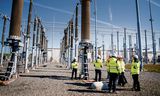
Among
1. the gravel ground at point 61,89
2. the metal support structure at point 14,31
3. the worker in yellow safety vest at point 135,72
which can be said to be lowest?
the gravel ground at point 61,89

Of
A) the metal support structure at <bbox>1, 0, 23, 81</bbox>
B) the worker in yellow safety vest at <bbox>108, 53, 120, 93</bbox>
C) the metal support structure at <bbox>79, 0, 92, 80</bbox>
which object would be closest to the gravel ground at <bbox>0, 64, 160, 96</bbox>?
the worker in yellow safety vest at <bbox>108, 53, 120, 93</bbox>

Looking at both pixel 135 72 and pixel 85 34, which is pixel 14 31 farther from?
pixel 135 72

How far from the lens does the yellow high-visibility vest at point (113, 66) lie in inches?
402

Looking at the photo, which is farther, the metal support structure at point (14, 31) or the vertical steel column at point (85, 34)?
the vertical steel column at point (85, 34)

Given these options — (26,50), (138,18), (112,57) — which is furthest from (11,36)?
(138,18)

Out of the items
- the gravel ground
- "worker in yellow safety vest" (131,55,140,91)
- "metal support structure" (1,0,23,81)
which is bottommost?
the gravel ground

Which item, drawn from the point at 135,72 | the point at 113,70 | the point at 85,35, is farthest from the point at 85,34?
the point at 113,70

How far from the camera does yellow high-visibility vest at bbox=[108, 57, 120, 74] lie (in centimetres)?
1021

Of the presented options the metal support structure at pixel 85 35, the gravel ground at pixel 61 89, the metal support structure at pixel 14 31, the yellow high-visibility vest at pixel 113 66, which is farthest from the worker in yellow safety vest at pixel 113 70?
the metal support structure at pixel 14 31

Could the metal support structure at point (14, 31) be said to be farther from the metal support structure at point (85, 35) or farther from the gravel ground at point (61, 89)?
the metal support structure at point (85, 35)

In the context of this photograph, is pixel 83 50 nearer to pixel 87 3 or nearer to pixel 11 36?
pixel 87 3

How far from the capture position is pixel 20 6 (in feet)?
50.3

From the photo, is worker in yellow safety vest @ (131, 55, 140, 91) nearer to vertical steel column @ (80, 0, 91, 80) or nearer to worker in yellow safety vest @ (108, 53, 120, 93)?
worker in yellow safety vest @ (108, 53, 120, 93)

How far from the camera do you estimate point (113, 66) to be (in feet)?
33.7
